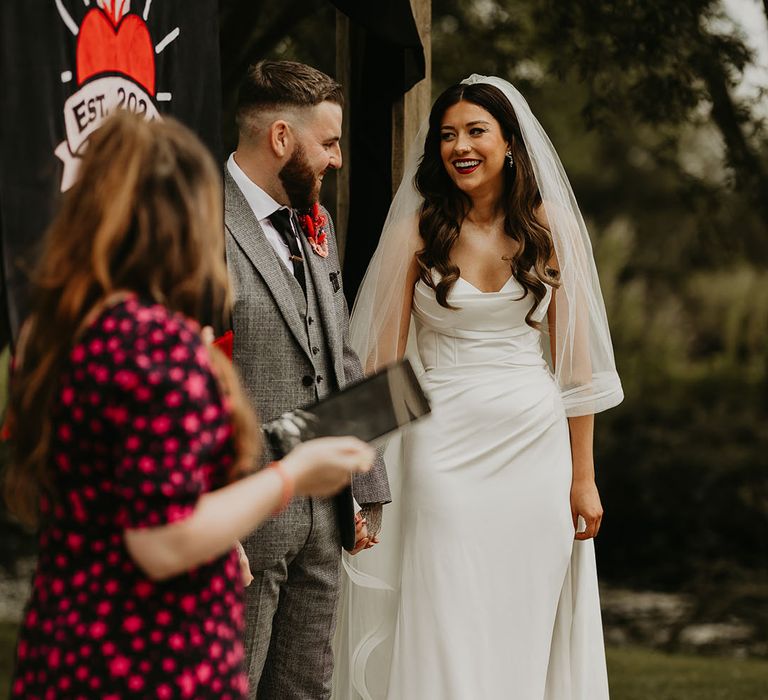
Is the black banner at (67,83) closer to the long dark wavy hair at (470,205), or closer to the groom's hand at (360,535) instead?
the long dark wavy hair at (470,205)

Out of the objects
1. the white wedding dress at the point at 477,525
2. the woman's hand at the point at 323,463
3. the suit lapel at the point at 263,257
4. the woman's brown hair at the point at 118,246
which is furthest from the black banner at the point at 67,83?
the white wedding dress at the point at 477,525

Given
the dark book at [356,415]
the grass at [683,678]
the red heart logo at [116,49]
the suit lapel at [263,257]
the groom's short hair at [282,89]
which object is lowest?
the grass at [683,678]

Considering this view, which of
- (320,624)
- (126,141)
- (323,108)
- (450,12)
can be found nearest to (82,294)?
(126,141)

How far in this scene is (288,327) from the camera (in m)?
2.91

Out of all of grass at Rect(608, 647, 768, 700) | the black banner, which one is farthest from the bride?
grass at Rect(608, 647, 768, 700)

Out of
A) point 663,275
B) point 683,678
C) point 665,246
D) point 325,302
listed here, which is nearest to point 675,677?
point 683,678

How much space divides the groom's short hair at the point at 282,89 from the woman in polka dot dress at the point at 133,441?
46.3 inches

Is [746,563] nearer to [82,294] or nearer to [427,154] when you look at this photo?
[427,154]

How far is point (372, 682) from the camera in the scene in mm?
3568

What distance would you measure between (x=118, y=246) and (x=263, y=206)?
128 cm

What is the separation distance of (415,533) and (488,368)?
21.3 inches

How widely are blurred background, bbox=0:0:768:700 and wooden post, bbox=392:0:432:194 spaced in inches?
1.5

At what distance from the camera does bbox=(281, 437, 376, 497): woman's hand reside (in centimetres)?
184

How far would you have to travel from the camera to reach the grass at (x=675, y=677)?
6176 mm
